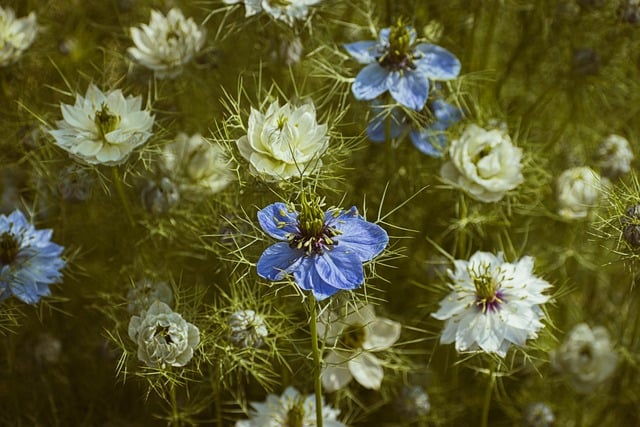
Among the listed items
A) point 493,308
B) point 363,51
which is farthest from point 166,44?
point 493,308

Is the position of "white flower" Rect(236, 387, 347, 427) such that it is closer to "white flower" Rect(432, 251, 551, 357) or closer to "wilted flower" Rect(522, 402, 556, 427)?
"white flower" Rect(432, 251, 551, 357)

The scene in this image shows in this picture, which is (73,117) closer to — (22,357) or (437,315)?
(22,357)

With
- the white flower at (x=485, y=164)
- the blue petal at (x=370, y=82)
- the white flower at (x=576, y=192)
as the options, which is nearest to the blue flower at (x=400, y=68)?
the blue petal at (x=370, y=82)

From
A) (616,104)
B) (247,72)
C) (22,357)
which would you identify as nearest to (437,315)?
(247,72)

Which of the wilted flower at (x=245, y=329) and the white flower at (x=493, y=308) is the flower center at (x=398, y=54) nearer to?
the white flower at (x=493, y=308)

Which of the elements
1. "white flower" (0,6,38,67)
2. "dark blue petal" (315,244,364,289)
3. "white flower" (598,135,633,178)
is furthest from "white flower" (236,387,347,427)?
"white flower" (0,6,38,67)
